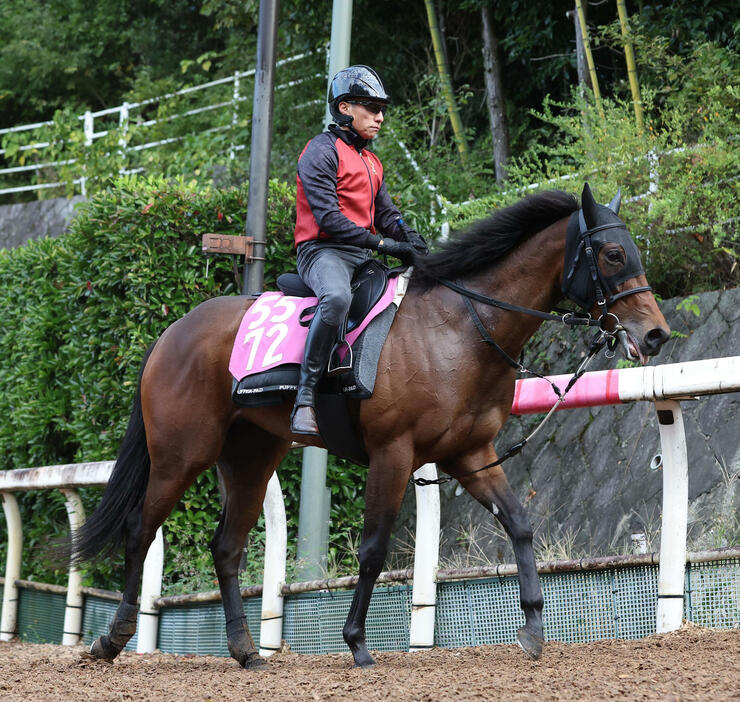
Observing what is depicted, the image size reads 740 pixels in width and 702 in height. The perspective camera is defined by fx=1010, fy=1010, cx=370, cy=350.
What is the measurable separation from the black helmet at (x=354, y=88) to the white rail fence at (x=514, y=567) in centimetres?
172

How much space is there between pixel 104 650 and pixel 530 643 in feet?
8.15

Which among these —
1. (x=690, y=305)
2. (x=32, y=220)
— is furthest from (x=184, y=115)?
(x=690, y=305)

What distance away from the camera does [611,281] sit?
460cm

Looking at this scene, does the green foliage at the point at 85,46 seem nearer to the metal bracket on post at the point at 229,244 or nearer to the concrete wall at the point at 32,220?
the concrete wall at the point at 32,220

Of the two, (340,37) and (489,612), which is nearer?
(489,612)

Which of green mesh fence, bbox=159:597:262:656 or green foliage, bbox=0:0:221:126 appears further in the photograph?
green foliage, bbox=0:0:221:126

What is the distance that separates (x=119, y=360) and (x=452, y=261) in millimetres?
3703

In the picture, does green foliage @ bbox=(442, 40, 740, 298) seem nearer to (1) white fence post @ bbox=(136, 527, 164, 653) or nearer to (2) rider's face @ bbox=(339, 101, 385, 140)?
(2) rider's face @ bbox=(339, 101, 385, 140)

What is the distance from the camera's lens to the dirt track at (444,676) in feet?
11.4

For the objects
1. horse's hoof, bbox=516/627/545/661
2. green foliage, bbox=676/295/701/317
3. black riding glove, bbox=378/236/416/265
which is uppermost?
green foliage, bbox=676/295/701/317

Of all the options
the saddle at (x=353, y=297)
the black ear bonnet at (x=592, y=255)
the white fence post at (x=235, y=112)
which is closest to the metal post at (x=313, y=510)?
the saddle at (x=353, y=297)

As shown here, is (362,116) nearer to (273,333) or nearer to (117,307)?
(273,333)

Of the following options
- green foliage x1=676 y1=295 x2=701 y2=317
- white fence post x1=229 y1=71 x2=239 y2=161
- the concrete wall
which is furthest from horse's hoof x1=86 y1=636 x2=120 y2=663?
the concrete wall

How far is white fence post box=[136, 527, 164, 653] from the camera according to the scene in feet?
22.5
